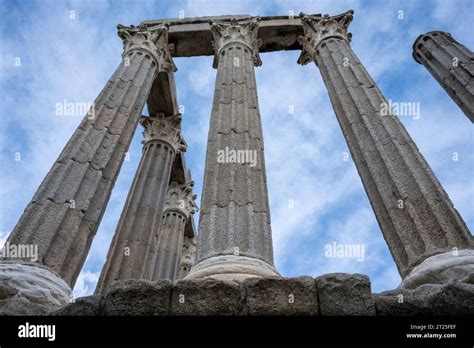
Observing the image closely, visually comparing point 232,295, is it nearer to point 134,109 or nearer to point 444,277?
point 444,277

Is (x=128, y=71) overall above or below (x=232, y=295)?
above

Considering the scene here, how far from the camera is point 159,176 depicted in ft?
56.5

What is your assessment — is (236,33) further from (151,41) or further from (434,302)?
(434,302)

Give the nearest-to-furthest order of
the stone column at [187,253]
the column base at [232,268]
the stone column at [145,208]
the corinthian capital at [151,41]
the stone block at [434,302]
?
the stone block at [434,302] < the column base at [232,268] < the stone column at [145,208] < the corinthian capital at [151,41] < the stone column at [187,253]

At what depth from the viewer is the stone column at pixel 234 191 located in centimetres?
786

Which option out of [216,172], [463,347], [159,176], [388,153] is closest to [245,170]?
[216,172]

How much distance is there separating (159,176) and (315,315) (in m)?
12.5

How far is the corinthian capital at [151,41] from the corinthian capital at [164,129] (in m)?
2.50

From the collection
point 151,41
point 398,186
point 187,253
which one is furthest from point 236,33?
point 187,253

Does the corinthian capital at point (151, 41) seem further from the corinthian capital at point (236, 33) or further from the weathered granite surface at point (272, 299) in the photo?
the weathered granite surface at point (272, 299)

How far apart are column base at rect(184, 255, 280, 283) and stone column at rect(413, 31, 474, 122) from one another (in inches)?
474
